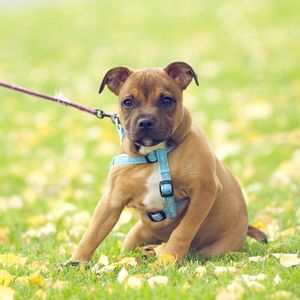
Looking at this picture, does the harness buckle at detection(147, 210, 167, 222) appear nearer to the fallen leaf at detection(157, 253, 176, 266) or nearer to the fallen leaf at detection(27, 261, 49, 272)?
the fallen leaf at detection(157, 253, 176, 266)

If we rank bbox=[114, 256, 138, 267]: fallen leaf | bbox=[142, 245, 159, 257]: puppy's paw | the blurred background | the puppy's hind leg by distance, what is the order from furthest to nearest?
the blurred background
the puppy's hind leg
bbox=[142, 245, 159, 257]: puppy's paw
bbox=[114, 256, 138, 267]: fallen leaf

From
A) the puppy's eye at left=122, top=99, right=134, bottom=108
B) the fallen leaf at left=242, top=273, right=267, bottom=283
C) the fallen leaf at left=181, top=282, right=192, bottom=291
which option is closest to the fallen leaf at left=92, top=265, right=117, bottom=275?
the fallen leaf at left=181, top=282, right=192, bottom=291

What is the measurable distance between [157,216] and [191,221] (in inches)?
14.2

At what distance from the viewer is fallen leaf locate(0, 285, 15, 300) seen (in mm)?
3756

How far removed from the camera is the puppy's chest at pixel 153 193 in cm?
453

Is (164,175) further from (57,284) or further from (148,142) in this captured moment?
(57,284)

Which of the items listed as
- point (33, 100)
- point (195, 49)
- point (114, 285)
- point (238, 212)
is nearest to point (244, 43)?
point (195, 49)

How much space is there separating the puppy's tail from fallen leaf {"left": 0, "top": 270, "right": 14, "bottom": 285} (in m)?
1.89

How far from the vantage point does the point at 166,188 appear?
4.49 metres

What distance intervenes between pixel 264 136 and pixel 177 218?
506 cm

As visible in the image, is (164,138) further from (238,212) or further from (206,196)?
(238,212)

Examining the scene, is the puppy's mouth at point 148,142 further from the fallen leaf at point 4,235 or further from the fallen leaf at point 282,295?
the fallen leaf at point 4,235

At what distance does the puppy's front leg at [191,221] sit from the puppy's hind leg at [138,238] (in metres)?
0.66

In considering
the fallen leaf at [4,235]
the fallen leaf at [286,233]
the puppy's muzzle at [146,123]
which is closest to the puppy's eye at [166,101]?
the puppy's muzzle at [146,123]
